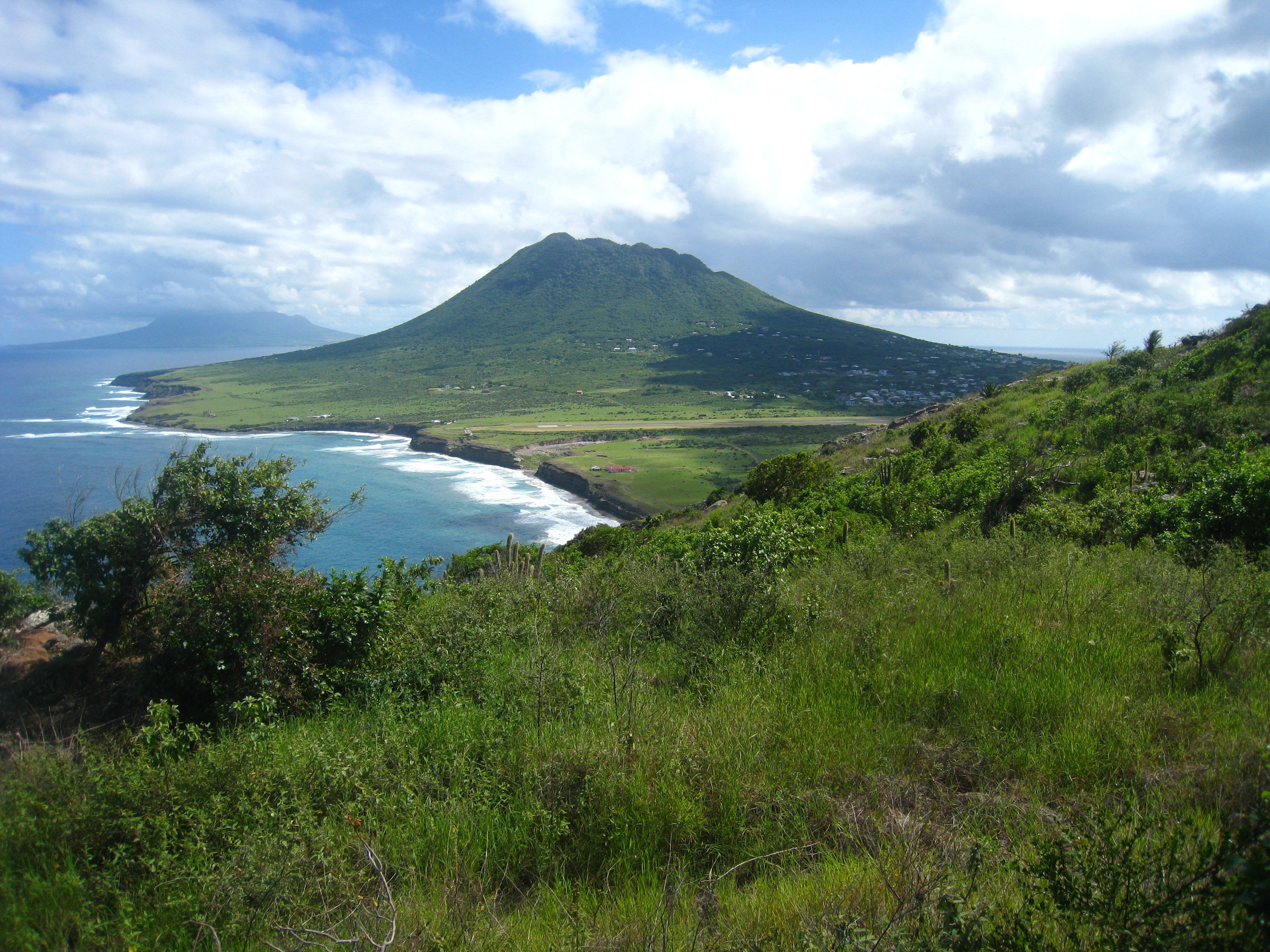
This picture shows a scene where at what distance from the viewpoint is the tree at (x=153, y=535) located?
12719mm

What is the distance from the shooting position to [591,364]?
150 meters

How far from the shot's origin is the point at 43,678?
1210cm

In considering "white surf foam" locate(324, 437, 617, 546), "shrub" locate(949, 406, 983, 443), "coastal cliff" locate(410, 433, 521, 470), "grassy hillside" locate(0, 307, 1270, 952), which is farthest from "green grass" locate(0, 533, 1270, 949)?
"coastal cliff" locate(410, 433, 521, 470)

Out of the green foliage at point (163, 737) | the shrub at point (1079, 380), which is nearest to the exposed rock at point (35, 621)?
the green foliage at point (163, 737)

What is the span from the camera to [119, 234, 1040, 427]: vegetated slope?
116375 millimetres

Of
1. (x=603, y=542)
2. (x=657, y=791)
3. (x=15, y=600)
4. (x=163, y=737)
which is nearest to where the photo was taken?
(x=657, y=791)

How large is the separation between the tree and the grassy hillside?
735 cm

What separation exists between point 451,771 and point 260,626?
12.5ft

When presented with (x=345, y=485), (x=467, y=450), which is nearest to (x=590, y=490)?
(x=345, y=485)

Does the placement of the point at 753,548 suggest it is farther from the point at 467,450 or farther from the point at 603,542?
the point at 467,450

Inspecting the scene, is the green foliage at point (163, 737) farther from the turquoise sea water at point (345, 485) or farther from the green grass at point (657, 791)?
the turquoise sea water at point (345, 485)

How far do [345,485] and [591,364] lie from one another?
93.2 metres

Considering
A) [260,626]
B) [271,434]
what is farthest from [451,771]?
[271,434]

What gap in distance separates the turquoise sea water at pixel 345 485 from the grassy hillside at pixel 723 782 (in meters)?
14.0
